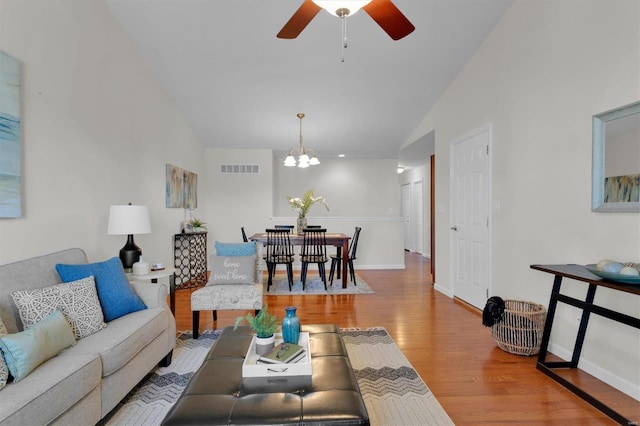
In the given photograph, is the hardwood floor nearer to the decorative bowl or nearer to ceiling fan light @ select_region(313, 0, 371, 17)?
the decorative bowl

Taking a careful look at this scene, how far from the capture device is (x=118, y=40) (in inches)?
139

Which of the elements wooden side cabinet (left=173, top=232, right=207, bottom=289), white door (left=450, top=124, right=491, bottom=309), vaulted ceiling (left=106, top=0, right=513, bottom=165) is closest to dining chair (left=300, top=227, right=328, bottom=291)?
wooden side cabinet (left=173, top=232, right=207, bottom=289)

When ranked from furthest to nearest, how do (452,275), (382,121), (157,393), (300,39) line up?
(382,121) < (452,275) < (300,39) < (157,393)

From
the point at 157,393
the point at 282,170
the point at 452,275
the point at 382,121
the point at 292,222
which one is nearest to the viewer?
the point at 157,393

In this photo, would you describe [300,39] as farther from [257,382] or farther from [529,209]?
[257,382]

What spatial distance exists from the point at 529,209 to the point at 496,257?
2.37 ft

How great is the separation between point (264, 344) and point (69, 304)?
119 centimetres

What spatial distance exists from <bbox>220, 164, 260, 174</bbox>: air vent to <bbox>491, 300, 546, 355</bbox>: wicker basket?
5.30 metres

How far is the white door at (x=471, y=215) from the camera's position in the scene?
12.7ft

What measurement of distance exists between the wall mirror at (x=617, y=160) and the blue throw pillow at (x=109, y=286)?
337 centimetres

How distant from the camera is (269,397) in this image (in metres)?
1.45

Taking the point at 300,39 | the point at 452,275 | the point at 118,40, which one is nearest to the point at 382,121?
the point at 300,39

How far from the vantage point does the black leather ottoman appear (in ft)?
4.28

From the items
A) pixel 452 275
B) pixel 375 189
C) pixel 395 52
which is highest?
pixel 395 52
